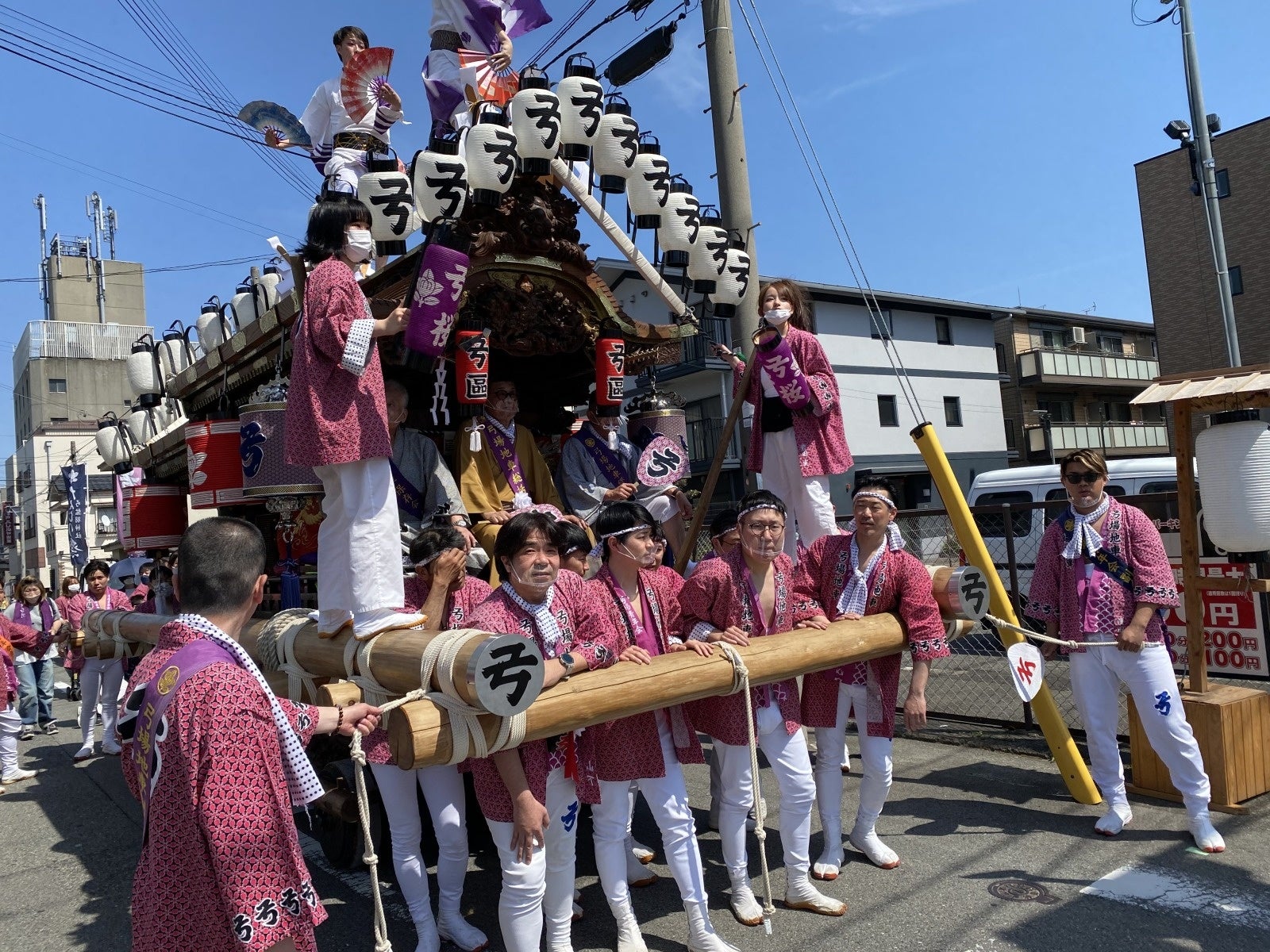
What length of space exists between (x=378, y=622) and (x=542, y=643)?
2.27 feet

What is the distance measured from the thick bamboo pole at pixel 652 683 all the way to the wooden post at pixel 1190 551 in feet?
6.56

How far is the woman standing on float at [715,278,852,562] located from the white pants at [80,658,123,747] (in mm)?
6967

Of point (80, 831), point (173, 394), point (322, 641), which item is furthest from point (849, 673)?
point (173, 394)

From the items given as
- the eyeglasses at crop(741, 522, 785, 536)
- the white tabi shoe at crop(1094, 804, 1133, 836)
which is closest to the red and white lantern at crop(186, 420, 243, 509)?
the eyeglasses at crop(741, 522, 785, 536)

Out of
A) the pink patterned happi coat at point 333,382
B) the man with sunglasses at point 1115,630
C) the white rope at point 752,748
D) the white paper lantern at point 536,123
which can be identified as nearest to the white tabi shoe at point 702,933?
the white rope at point 752,748

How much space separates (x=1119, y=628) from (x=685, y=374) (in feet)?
62.3

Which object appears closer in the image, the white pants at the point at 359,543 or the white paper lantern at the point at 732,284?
the white pants at the point at 359,543

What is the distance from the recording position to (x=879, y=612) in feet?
14.8

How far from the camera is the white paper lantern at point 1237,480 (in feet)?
15.4

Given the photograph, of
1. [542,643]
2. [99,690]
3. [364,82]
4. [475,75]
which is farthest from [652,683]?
[99,690]

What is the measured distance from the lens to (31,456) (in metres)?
38.6

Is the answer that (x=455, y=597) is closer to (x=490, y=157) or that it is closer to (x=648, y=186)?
(x=490, y=157)

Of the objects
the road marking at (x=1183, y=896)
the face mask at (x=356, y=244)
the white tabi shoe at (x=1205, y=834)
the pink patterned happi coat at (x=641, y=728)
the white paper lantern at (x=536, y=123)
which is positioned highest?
the white paper lantern at (x=536, y=123)

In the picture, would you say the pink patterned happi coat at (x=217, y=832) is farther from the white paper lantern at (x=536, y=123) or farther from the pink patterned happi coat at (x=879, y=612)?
the white paper lantern at (x=536, y=123)
